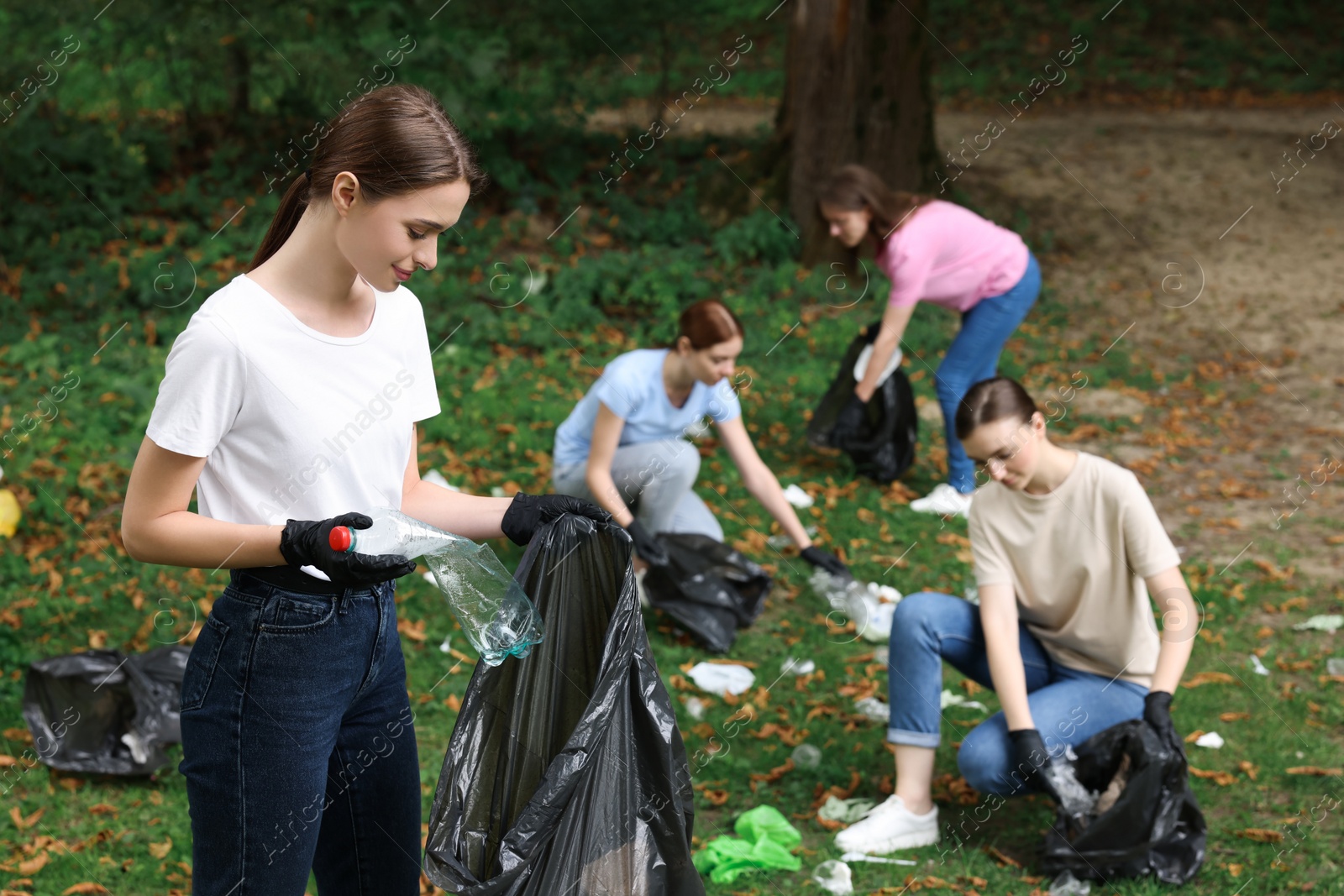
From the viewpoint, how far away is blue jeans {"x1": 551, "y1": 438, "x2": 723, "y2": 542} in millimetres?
4703

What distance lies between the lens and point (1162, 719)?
118 inches

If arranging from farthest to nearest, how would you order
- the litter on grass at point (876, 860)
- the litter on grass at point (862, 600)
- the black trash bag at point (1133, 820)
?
the litter on grass at point (862, 600) → the litter on grass at point (876, 860) → the black trash bag at point (1133, 820)

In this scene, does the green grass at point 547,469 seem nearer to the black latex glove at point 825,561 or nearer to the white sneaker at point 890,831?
the white sneaker at point 890,831

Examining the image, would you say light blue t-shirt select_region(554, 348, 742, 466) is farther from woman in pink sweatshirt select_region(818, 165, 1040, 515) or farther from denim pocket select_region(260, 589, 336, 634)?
denim pocket select_region(260, 589, 336, 634)

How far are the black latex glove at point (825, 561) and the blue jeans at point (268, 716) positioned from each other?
9.60 feet

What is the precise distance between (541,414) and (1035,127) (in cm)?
818

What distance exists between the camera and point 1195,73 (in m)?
15.0

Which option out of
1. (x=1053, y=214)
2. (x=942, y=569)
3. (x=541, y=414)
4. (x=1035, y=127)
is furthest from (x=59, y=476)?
(x=1035, y=127)

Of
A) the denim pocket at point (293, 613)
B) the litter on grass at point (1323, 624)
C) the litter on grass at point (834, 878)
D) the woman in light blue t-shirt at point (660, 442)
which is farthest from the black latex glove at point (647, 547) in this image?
the denim pocket at point (293, 613)

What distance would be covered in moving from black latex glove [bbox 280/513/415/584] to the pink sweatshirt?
13.4ft

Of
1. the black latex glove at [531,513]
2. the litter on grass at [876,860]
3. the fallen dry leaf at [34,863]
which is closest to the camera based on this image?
the black latex glove at [531,513]

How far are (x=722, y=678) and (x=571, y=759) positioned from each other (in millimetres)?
2298

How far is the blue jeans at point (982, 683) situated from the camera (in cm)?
320

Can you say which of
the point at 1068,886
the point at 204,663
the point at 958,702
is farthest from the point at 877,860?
the point at 204,663
